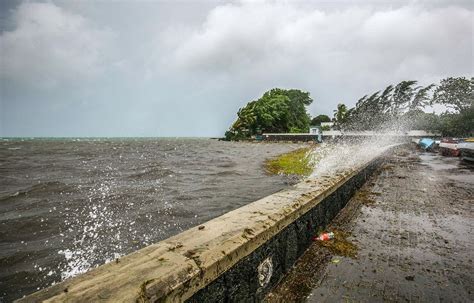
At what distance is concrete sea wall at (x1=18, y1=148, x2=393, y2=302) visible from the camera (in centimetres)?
144

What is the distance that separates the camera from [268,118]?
73.8m

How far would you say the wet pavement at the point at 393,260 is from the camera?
2.70 m

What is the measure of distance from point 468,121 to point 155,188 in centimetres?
5200

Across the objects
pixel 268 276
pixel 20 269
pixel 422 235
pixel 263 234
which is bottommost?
pixel 20 269

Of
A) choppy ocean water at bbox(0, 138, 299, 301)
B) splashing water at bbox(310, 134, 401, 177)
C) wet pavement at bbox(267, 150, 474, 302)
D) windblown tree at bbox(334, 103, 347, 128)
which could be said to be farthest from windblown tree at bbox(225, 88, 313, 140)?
wet pavement at bbox(267, 150, 474, 302)

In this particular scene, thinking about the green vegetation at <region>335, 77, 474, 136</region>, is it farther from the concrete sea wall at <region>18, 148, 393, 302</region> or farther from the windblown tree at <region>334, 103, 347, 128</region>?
the concrete sea wall at <region>18, 148, 393, 302</region>

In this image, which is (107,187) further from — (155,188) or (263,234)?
(263,234)

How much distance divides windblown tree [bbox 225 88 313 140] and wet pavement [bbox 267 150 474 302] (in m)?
69.3

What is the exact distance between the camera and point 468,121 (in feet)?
142

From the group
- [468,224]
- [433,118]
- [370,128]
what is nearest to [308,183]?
[468,224]

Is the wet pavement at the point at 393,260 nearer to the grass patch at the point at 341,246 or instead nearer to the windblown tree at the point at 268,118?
the grass patch at the point at 341,246

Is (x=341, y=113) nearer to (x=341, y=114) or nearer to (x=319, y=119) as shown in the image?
(x=341, y=114)

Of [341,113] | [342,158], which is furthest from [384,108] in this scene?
[342,158]

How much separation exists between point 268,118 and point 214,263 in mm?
73083
